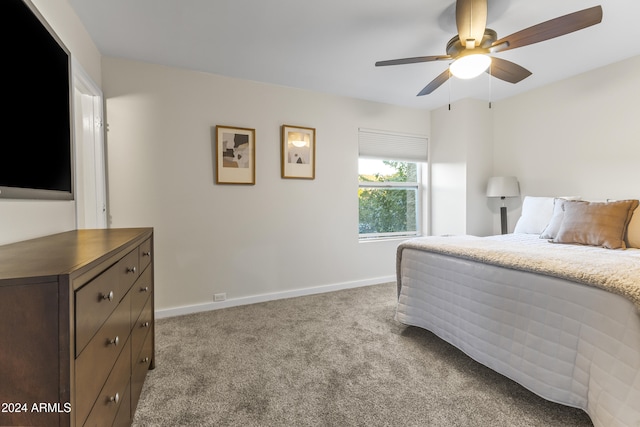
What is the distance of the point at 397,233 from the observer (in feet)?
12.7

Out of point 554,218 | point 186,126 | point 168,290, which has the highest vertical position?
point 186,126

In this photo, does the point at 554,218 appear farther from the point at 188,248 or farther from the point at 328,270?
the point at 188,248

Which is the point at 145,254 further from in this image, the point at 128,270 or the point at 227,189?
the point at 227,189

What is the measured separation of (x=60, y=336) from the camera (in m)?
0.62

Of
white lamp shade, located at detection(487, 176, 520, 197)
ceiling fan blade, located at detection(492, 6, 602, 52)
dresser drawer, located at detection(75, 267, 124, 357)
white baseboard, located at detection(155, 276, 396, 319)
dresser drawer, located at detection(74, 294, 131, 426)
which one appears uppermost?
ceiling fan blade, located at detection(492, 6, 602, 52)

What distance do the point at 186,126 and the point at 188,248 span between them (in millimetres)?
1162

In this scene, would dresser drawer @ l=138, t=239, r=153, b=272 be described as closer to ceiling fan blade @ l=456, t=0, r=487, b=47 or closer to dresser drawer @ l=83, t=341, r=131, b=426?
dresser drawer @ l=83, t=341, r=131, b=426

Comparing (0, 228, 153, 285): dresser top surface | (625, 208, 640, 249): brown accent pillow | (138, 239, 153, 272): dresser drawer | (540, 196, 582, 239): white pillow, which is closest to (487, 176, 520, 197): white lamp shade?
(540, 196, 582, 239): white pillow

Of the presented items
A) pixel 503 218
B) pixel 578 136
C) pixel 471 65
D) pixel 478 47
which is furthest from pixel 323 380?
pixel 578 136

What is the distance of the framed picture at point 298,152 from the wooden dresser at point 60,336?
2.18 m

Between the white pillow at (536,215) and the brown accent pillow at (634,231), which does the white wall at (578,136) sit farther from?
the brown accent pillow at (634,231)

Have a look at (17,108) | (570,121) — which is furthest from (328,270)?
(570,121)

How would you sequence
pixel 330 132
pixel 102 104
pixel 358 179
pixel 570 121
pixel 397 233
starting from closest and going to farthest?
pixel 102 104 → pixel 570 121 → pixel 330 132 → pixel 358 179 → pixel 397 233

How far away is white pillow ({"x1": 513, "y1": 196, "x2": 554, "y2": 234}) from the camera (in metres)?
2.72
